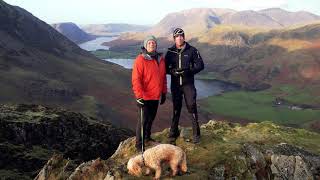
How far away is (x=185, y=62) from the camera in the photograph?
690 inches

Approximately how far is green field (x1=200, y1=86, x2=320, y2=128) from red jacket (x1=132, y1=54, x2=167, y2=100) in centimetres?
11996

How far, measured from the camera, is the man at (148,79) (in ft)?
53.2

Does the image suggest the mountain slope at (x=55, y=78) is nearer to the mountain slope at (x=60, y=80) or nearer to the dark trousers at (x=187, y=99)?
the mountain slope at (x=60, y=80)

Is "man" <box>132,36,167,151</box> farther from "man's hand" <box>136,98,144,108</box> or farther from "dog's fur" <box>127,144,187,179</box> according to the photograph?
"dog's fur" <box>127,144,187,179</box>

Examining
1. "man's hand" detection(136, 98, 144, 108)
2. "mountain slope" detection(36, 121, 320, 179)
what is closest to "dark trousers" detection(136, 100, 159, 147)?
"man's hand" detection(136, 98, 144, 108)

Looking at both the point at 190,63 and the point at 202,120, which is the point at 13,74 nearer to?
the point at 202,120

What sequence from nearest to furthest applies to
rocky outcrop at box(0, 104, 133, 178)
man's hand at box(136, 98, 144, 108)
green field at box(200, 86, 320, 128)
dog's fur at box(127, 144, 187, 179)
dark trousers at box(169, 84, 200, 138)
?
dog's fur at box(127, 144, 187, 179) → man's hand at box(136, 98, 144, 108) → dark trousers at box(169, 84, 200, 138) → rocky outcrop at box(0, 104, 133, 178) → green field at box(200, 86, 320, 128)

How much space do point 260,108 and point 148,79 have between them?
148 meters

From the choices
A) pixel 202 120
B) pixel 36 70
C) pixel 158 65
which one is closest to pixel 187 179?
pixel 158 65

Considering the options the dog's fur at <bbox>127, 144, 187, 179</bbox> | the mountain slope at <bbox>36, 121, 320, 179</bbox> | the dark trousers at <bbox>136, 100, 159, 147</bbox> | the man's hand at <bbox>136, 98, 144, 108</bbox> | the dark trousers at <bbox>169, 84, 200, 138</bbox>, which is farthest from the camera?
the dark trousers at <bbox>169, 84, 200, 138</bbox>

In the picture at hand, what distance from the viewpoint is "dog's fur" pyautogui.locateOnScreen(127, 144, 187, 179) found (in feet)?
47.5

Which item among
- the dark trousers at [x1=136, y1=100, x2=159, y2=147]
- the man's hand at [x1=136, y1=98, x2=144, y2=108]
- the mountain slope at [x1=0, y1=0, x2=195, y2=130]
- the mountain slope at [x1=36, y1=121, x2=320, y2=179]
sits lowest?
the mountain slope at [x1=0, y1=0, x2=195, y2=130]

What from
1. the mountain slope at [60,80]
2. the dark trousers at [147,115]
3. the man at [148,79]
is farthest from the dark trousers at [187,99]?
the mountain slope at [60,80]

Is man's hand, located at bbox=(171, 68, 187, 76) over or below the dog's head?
over
